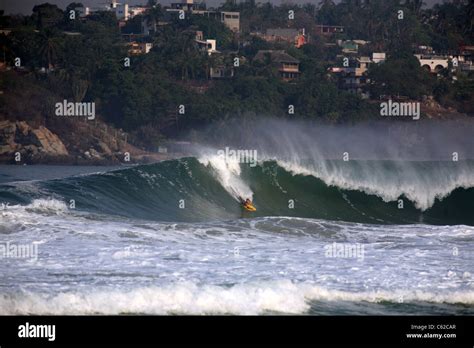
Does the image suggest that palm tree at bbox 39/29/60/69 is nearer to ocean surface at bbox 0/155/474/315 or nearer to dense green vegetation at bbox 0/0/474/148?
dense green vegetation at bbox 0/0/474/148

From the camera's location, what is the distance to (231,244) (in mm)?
23125

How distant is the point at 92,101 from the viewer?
7094 centimetres

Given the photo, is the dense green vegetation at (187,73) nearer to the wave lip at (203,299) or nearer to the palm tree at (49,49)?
the palm tree at (49,49)

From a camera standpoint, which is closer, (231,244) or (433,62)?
(231,244)

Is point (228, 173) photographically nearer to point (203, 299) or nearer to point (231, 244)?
point (231, 244)

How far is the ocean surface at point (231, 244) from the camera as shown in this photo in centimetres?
1748

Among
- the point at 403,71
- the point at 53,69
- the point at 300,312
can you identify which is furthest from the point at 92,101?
the point at 300,312

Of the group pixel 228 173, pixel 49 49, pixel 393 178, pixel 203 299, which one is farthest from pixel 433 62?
pixel 203 299

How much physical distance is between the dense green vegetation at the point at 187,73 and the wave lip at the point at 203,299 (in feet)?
164

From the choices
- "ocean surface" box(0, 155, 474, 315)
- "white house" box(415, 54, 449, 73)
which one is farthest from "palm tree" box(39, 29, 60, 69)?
"ocean surface" box(0, 155, 474, 315)

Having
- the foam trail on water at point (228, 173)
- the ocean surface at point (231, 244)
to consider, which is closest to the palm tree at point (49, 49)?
→ the ocean surface at point (231, 244)

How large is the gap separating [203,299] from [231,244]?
19.1ft

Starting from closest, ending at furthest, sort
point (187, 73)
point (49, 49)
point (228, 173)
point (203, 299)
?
1. point (203, 299)
2. point (228, 173)
3. point (49, 49)
4. point (187, 73)
